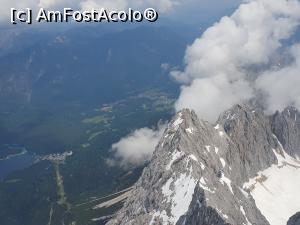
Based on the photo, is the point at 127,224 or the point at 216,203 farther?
the point at 127,224

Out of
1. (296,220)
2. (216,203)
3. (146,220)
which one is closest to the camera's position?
(296,220)

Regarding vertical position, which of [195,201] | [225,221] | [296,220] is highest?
[195,201]

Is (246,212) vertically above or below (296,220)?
above

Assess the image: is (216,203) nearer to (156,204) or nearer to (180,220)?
(180,220)

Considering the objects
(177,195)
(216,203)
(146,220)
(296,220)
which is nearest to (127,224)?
(146,220)

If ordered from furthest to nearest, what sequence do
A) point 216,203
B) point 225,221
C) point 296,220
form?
point 216,203
point 225,221
point 296,220

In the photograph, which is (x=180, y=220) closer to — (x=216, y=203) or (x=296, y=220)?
(x=216, y=203)

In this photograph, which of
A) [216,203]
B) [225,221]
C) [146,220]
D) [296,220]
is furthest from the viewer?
[146,220]

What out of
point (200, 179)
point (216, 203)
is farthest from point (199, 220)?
point (200, 179)

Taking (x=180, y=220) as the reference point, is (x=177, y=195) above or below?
above
